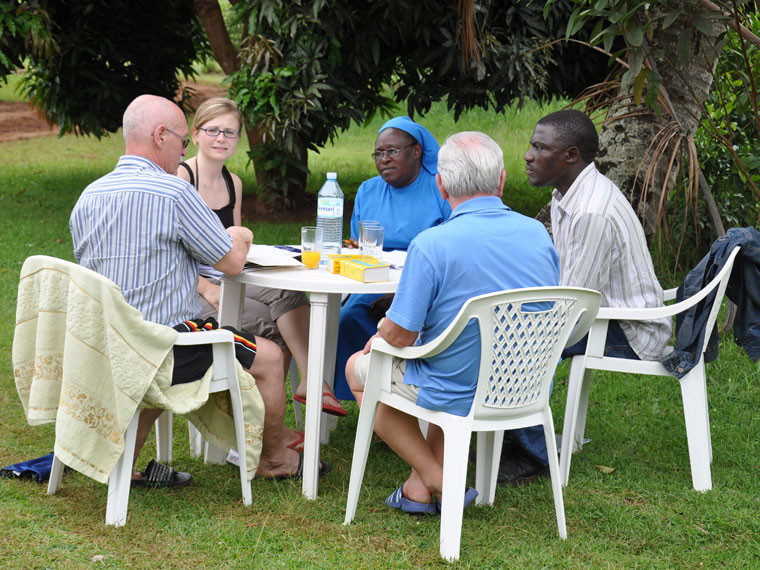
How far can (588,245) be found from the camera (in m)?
3.65

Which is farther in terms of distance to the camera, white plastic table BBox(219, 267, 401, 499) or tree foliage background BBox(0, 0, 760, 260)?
tree foliage background BBox(0, 0, 760, 260)

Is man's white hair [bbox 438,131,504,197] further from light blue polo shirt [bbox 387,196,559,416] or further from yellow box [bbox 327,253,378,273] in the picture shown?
yellow box [bbox 327,253,378,273]

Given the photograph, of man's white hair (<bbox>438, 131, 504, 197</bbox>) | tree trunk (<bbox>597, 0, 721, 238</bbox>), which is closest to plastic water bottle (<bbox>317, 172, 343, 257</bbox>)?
man's white hair (<bbox>438, 131, 504, 197</bbox>)

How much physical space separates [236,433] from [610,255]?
1.67 meters

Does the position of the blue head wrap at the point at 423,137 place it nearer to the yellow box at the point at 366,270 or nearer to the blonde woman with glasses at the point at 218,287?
the blonde woman with glasses at the point at 218,287

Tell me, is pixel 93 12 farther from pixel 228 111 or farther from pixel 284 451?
pixel 284 451

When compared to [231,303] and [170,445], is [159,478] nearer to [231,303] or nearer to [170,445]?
[170,445]

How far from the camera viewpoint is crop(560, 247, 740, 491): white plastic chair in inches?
140

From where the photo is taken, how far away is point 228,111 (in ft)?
14.2

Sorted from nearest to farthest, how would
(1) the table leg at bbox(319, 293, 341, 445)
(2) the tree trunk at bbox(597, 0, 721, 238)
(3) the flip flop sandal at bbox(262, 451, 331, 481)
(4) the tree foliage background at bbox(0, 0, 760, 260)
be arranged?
(3) the flip flop sandal at bbox(262, 451, 331, 481), (1) the table leg at bbox(319, 293, 341, 445), (2) the tree trunk at bbox(597, 0, 721, 238), (4) the tree foliage background at bbox(0, 0, 760, 260)

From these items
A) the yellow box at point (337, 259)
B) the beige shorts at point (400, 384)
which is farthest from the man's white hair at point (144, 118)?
the beige shorts at point (400, 384)

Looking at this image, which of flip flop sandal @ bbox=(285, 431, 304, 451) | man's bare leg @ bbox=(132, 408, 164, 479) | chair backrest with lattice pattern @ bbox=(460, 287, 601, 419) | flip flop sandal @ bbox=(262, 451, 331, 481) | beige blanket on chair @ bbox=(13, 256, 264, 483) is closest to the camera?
chair backrest with lattice pattern @ bbox=(460, 287, 601, 419)

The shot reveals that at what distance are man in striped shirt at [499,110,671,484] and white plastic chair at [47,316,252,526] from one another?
115 centimetres

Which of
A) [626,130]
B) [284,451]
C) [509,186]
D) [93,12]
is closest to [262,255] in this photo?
[284,451]
